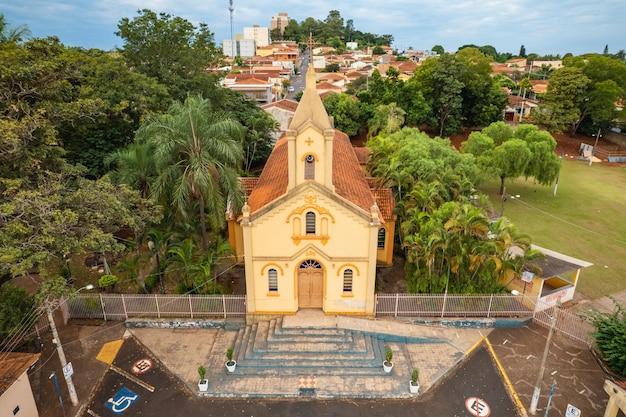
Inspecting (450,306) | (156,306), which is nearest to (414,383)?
(450,306)

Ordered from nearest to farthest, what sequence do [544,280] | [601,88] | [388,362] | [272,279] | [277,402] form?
1. [277,402]
2. [388,362]
3. [272,279]
4. [544,280]
5. [601,88]

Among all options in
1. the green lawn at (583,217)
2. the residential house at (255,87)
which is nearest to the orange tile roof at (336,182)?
the green lawn at (583,217)

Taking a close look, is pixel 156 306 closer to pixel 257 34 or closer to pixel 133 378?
pixel 133 378

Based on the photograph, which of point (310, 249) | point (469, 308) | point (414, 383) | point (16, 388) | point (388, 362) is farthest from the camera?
point (469, 308)

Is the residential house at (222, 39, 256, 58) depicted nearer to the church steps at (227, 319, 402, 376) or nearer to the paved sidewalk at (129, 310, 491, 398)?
the paved sidewalk at (129, 310, 491, 398)

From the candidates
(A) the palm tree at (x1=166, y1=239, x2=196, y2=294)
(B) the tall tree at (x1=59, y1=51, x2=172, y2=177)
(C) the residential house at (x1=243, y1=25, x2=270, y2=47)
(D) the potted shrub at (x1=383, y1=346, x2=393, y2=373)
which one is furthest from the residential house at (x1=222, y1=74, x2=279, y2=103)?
(C) the residential house at (x1=243, y1=25, x2=270, y2=47)

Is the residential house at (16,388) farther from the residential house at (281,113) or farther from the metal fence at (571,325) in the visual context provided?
the residential house at (281,113)
